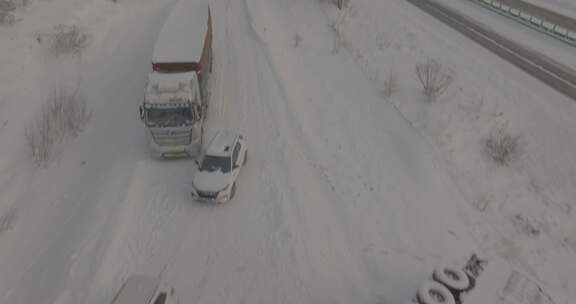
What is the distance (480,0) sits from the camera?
35.6 meters

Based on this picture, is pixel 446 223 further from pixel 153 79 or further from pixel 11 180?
pixel 11 180

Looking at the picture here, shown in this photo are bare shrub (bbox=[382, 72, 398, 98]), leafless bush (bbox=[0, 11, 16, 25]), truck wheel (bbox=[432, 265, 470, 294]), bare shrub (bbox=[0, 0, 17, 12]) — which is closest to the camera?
truck wheel (bbox=[432, 265, 470, 294])

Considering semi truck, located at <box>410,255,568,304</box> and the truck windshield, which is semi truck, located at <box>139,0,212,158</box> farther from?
semi truck, located at <box>410,255,568,304</box>

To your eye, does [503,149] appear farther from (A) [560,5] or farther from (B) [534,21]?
(A) [560,5]

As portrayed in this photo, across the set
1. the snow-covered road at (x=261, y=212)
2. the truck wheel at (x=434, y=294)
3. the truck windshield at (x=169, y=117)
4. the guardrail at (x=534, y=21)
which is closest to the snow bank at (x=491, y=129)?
the snow-covered road at (x=261, y=212)

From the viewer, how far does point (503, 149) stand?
16875 millimetres

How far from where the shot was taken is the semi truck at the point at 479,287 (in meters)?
9.43

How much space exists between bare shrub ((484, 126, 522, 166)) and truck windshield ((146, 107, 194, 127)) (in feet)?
44.3

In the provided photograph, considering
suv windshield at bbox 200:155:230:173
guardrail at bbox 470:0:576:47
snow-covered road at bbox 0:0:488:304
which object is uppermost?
guardrail at bbox 470:0:576:47

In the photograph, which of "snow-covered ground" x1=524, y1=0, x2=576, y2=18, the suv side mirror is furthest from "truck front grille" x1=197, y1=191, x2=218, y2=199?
"snow-covered ground" x1=524, y1=0, x2=576, y2=18

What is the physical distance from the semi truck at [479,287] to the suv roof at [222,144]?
8.97 m

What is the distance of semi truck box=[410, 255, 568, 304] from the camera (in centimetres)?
943

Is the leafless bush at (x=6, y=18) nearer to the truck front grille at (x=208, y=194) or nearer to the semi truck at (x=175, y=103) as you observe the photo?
the semi truck at (x=175, y=103)

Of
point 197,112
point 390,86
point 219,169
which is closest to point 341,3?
point 390,86
